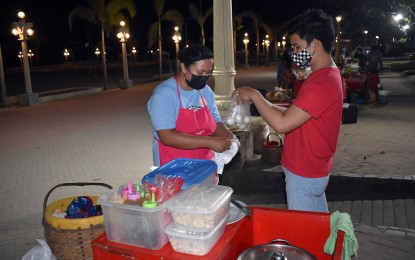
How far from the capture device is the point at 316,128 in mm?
2777

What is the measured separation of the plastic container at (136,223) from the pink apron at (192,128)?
3.47 feet

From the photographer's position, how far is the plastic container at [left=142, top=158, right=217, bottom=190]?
2450 millimetres

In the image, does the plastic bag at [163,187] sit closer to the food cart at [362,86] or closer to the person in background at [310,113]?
the person in background at [310,113]

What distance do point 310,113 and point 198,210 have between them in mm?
1132

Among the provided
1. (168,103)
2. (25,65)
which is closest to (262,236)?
(168,103)

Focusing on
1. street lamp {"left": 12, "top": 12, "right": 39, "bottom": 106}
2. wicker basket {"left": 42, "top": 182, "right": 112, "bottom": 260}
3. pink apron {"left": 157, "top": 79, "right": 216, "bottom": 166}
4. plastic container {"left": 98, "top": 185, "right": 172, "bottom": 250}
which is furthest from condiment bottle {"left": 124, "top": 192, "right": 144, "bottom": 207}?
street lamp {"left": 12, "top": 12, "right": 39, "bottom": 106}

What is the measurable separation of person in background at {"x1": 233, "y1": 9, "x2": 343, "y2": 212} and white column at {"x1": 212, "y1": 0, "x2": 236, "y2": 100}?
540 cm

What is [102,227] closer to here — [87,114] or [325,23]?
[325,23]

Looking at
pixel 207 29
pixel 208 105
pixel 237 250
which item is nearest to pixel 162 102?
pixel 208 105

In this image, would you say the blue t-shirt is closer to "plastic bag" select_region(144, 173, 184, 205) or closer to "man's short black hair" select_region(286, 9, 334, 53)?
"plastic bag" select_region(144, 173, 184, 205)

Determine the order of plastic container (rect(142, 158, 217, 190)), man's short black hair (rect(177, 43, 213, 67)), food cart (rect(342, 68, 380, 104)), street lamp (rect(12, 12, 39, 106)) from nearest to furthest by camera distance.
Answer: plastic container (rect(142, 158, 217, 190)) → man's short black hair (rect(177, 43, 213, 67)) → food cart (rect(342, 68, 380, 104)) → street lamp (rect(12, 12, 39, 106))

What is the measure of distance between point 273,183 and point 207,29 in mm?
63655

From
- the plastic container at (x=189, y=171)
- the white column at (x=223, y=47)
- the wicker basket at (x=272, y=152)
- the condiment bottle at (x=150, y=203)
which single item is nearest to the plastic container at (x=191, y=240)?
the condiment bottle at (x=150, y=203)

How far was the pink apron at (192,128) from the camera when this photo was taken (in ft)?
10.1
